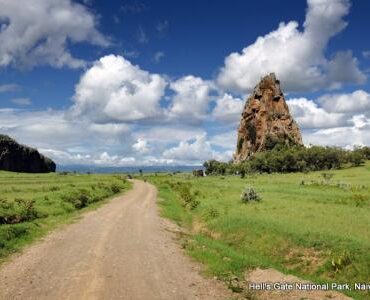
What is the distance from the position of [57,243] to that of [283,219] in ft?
54.5

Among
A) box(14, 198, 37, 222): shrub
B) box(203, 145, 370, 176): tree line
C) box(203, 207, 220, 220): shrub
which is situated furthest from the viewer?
box(203, 145, 370, 176): tree line

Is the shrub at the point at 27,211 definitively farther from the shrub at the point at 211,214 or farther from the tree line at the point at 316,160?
the tree line at the point at 316,160

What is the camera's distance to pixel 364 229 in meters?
31.0

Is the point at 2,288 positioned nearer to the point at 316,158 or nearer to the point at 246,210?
the point at 246,210

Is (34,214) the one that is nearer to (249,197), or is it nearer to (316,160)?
(249,197)

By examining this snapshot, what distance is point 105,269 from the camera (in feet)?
73.0

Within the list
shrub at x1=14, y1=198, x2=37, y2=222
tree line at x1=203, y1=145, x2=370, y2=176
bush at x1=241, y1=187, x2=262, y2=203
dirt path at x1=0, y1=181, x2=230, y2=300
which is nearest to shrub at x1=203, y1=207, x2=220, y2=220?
bush at x1=241, y1=187, x2=262, y2=203

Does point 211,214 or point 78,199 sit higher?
point 78,199

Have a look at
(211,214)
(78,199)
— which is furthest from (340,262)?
(78,199)

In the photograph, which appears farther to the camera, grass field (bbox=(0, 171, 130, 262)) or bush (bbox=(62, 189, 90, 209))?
bush (bbox=(62, 189, 90, 209))

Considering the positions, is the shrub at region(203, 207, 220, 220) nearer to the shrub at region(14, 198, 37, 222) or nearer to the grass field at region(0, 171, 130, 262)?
the grass field at region(0, 171, 130, 262)

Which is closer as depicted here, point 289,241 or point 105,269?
point 105,269

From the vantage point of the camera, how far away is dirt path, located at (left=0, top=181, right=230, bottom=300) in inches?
731

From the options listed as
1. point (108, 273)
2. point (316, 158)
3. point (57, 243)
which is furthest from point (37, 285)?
point (316, 158)
